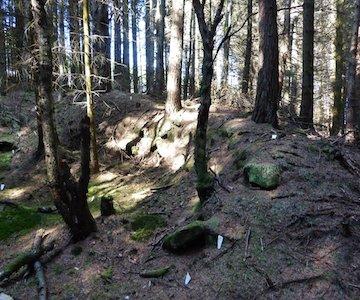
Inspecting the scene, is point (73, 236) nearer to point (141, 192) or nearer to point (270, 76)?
point (141, 192)

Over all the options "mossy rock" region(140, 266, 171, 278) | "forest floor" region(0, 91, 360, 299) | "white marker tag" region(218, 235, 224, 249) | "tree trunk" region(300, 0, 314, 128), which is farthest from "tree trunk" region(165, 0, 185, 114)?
"mossy rock" region(140, 266, 171, 278)

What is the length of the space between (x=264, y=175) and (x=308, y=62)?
5935 millimetres

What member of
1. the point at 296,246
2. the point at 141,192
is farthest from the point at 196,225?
the point at 141,192

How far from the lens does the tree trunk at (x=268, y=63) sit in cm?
895

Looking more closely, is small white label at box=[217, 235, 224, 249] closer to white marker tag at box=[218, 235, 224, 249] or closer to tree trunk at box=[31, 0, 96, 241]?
white marker tag at box=[218, 235, 224, 249]

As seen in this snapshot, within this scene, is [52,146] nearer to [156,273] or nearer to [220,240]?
[156,273]

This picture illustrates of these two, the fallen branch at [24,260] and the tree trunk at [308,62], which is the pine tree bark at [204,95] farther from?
the tree trunk at [308,62]

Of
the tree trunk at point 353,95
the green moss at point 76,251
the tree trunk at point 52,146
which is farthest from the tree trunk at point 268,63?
the green moss at point 76,251

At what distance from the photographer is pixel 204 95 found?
6.22 metres

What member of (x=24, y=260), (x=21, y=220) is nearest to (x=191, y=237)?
(x=24, y=260)

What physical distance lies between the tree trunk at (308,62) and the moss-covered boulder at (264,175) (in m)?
4.82

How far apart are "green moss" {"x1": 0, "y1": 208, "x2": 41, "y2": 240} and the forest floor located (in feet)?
0.07

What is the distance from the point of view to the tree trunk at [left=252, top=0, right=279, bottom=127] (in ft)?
29.4

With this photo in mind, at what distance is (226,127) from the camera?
31.9ft
